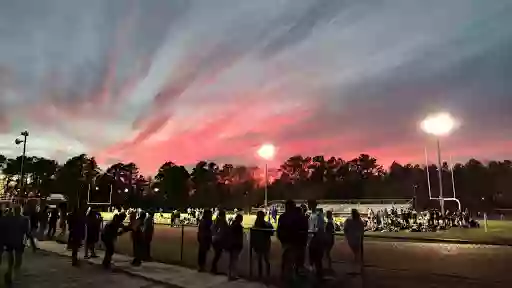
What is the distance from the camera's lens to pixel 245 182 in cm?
11769

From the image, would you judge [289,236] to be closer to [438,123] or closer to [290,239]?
[290,239]

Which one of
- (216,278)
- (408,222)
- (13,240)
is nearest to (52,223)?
(13,240)

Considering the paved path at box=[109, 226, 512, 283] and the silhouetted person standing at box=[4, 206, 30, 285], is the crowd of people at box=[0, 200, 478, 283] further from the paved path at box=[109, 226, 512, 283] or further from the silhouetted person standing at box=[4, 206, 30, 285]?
the paved path at box=[109, 226, 512, 283]

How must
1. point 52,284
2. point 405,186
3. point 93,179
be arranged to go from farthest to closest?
point 93,179 < point 405,186 < point 52,284

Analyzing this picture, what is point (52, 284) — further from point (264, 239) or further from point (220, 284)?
point (264, 239)

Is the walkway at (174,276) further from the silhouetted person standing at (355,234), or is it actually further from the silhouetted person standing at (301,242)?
the silhouetted person standing at (355,234)

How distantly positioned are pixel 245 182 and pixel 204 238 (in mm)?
105571

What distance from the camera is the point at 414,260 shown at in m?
15.0

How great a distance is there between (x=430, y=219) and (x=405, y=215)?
1.93 metres

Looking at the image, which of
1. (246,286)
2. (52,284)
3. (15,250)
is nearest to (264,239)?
(246,286)

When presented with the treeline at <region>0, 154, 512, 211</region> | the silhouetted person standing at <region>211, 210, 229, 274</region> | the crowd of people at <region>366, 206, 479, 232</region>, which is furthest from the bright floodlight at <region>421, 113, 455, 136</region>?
the treeline at <region>0, 154, 512, 211</region>

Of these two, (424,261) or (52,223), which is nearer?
(424,261)

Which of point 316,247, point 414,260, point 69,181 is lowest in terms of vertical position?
point 414,260

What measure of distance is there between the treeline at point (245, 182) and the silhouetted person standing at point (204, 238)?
8061 centimetres
